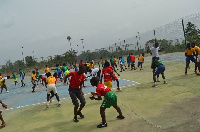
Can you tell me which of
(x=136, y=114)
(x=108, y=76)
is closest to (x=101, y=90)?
(x=136, y=114)

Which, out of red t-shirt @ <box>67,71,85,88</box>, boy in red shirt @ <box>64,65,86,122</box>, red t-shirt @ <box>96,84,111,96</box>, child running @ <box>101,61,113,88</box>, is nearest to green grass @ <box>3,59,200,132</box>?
boy in red shirt @ <box>64,65,86,122</box>

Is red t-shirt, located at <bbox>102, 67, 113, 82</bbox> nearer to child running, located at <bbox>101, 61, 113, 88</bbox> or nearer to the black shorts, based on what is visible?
child running, located at <bbox>101, 61, 113, 88</bbox>

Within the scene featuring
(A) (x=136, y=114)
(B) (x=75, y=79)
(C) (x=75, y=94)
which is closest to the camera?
(A) (x=136, y=114)

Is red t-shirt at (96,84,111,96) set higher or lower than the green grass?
higher

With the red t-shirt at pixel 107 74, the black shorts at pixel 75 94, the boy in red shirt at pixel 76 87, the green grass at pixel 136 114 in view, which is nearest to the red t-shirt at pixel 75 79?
the boy in red shirt at pixel 76 87

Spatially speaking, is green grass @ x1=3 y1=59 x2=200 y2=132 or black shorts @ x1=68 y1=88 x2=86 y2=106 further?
black shorts @ x1=68 y1=88 x2=86 y2=106

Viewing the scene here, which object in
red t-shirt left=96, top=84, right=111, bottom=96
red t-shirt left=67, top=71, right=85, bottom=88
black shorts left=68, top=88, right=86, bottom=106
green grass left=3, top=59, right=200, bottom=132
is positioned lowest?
green grass left=3, top=59, right=200, bottom=132

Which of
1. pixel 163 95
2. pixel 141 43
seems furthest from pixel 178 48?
pixel 163 95

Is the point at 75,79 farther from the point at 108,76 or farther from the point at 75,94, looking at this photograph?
the point at 108,76

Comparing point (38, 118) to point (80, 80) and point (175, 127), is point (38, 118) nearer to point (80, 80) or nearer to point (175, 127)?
point (80, 80)

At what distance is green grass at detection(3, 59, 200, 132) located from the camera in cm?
561

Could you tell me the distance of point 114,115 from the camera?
22.4ft

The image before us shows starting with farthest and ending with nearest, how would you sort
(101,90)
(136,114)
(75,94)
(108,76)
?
(108,76)
(75,94)
(136,114)
(101,90)

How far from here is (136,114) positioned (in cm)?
660
